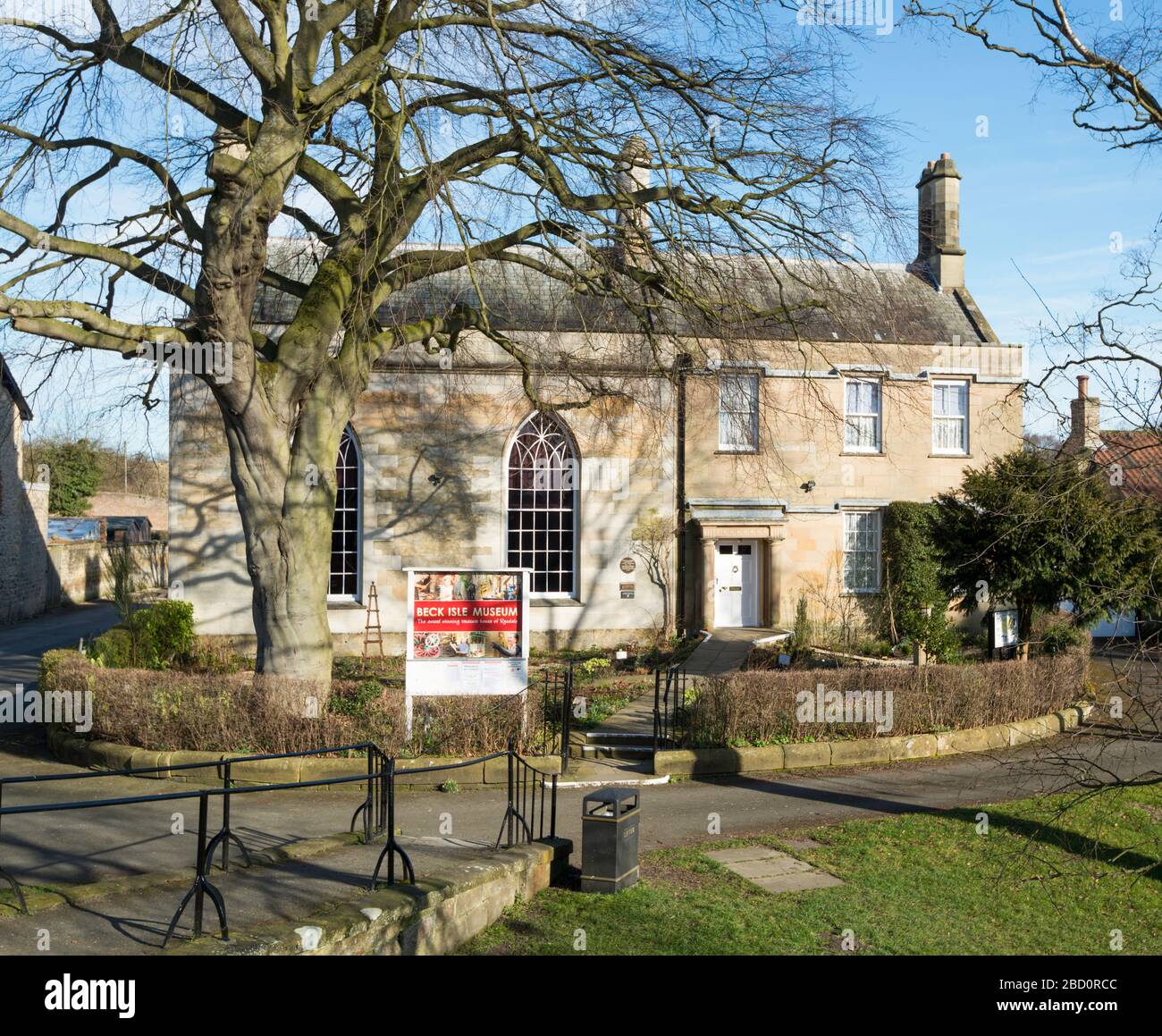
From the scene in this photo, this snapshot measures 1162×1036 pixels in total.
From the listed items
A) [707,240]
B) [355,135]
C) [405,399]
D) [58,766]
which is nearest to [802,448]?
[405,399]

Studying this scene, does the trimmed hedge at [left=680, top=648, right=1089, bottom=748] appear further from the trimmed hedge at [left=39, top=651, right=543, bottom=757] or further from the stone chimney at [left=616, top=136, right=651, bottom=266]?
the stone chimney at [left=616, top=136, right=651, bottom=266]

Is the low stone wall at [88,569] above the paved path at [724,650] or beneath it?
above

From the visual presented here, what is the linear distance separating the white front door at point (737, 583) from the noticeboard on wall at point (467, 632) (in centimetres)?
1072

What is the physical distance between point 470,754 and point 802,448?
14.1 metres

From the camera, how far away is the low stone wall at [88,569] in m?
40.5

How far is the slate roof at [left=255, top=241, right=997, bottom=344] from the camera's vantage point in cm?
1669

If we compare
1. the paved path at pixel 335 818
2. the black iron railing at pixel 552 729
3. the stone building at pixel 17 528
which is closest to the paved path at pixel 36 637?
the stone building at pixel 17 528

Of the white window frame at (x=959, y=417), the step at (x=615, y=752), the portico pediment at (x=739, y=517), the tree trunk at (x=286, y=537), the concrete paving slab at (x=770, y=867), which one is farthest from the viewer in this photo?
the white window frame at (x=959, y=417)

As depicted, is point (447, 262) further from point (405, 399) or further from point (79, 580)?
point (79, 580)

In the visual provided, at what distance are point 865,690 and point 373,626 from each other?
1104 cm

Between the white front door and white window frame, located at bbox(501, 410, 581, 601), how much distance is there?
3.33 metres

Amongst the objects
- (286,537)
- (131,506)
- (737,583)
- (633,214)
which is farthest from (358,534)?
(131,506)

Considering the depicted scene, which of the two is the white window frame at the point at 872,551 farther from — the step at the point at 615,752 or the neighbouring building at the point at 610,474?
the step at the point at 615,752

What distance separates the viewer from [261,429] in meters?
13.4
